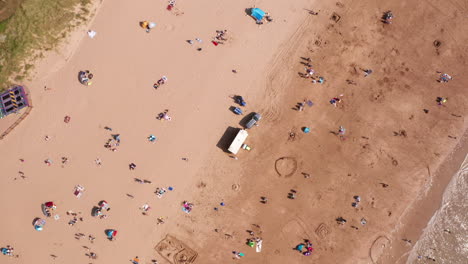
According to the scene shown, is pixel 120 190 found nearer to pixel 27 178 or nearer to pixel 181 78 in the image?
pixel 27 178

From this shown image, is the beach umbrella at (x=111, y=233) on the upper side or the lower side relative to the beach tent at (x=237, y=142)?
lower

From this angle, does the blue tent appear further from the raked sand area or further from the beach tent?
the beach tent

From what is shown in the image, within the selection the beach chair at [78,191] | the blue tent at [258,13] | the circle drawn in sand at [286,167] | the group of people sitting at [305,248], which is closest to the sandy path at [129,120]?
the beach chair at [78,191]

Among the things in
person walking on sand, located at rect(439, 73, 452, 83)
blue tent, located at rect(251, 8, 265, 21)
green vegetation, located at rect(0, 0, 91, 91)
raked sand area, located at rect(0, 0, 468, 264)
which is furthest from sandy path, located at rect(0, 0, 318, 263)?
person walking on sand, located at rect(439, 73, 452, 83)

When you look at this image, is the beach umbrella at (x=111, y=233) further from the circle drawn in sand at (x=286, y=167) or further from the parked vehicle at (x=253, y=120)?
the circle drawn in sand at (x=286, y=167)

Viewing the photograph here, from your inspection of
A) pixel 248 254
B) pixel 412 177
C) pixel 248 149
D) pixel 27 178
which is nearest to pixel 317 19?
pixel 248 149

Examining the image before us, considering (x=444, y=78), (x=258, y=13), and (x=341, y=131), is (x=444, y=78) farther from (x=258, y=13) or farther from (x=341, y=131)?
(x=258, y=13)
